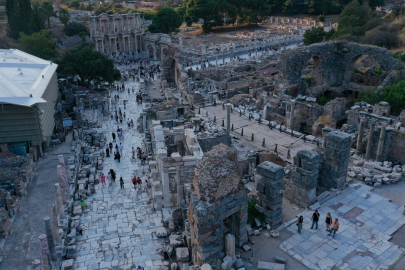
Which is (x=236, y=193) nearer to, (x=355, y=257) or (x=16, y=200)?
(x=355, y=257)

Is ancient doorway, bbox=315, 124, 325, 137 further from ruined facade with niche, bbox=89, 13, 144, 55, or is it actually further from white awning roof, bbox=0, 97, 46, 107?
ruined facade with niche, bbox=89, 13, 144, 55

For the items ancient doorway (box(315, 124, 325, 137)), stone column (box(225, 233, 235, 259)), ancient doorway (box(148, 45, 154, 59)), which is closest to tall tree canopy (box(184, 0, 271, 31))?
ancient doorway (box(148, 45, 154, 59))

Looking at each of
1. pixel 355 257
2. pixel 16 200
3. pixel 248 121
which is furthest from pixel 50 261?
pixel 248 121

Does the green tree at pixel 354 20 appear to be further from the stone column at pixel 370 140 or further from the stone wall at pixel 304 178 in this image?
the stone wall at pixel 304 178

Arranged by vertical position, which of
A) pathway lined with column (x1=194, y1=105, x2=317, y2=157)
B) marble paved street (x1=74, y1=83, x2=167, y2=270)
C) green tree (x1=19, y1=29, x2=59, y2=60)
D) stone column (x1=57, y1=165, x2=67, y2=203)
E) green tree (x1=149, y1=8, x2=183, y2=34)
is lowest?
marble paved street (x1=74, y1=83, x2=167, y2=270)

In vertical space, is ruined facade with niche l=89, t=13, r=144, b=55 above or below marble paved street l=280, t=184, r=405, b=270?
above

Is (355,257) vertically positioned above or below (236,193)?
below
